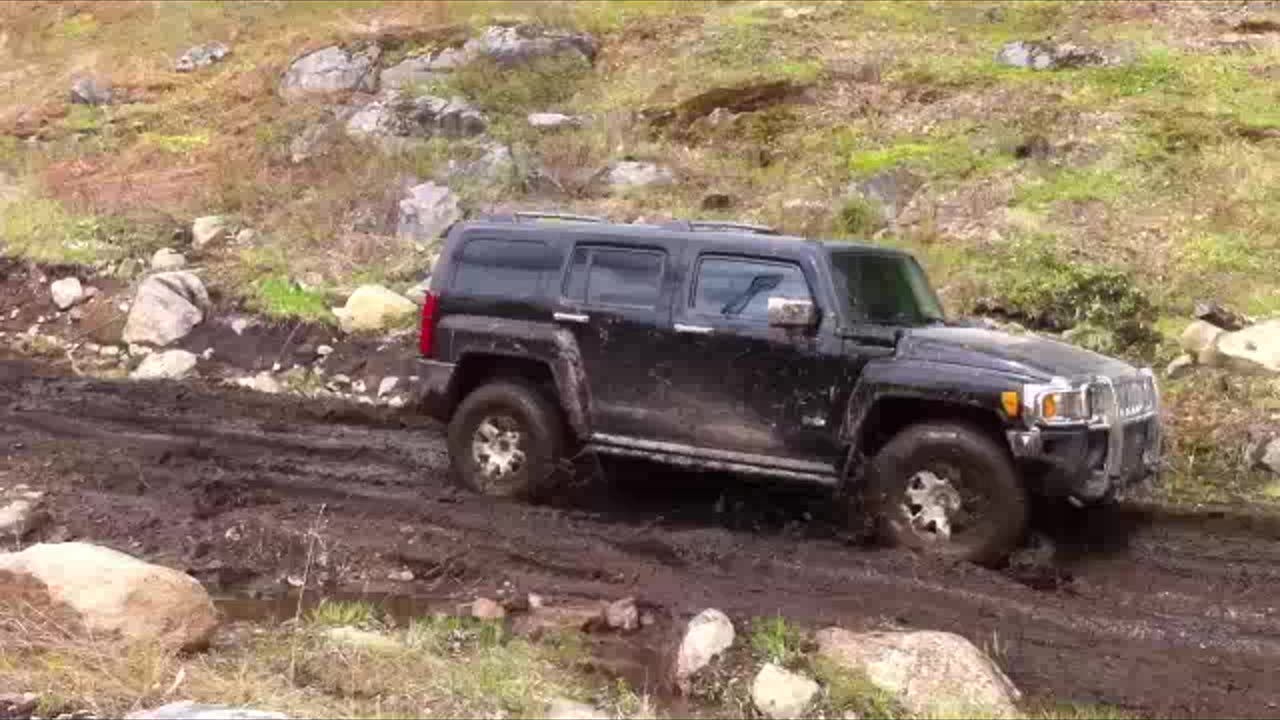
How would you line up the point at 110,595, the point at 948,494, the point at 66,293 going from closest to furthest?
the point at 110,595
the point at 948,494
the point at 66,293

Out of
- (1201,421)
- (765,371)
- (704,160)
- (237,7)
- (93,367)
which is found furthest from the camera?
(237,7)

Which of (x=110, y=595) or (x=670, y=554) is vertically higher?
(x=110, y=595)

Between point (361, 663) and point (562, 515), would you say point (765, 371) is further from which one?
point (361, 663)

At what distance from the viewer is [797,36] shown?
24500 millimetres

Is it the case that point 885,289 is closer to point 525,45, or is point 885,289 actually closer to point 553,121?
point 553,121

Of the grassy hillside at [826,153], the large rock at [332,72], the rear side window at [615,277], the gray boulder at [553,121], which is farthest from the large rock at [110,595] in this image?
the large rock at [332,72]

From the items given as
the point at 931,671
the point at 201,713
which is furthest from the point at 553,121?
the point at 201,713

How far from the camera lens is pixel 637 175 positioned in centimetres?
1862

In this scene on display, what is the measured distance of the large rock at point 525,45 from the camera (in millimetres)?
24078

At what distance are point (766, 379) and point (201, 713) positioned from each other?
4590 millimetres

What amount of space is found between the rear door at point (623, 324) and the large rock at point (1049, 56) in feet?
46.4

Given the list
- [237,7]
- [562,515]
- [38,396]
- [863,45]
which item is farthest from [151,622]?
[237,7]

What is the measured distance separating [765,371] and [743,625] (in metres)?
2.12

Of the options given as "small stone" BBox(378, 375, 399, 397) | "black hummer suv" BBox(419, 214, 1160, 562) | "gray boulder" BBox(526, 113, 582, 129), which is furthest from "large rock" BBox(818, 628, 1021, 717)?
"gray boulder" BBox(526, 113, 582, 129)
